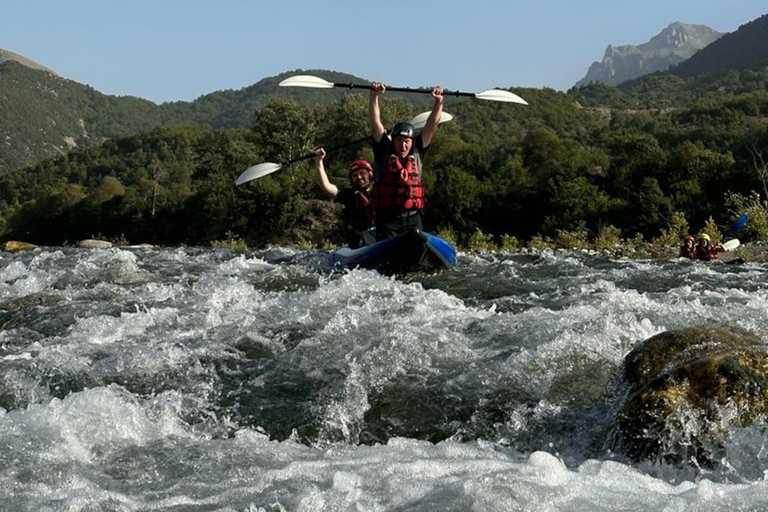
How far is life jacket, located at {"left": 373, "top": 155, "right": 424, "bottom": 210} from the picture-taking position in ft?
29.8

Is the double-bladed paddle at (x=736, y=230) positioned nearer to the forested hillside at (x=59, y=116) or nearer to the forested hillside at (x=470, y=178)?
the forested hillside at (x=470, y=178)

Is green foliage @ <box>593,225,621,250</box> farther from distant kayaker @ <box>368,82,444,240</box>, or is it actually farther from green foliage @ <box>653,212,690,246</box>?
distant kayaker @ <box>368,82,444,240</box>

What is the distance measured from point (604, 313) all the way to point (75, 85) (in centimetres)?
21555

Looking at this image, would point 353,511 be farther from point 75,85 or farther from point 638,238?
point 75,85

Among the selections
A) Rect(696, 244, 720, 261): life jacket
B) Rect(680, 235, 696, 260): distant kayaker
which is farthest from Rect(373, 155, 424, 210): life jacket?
Rect(680, 235, 696, 260): distant kayaker

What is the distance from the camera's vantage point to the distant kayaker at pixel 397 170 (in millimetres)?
9023

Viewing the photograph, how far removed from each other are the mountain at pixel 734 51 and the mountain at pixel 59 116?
78185mm

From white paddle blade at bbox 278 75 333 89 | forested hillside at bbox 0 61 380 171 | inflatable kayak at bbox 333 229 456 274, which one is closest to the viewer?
inflatable kayak at bbox 333 229 456 274

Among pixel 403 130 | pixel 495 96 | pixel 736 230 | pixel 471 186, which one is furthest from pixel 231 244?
pixel 403 130

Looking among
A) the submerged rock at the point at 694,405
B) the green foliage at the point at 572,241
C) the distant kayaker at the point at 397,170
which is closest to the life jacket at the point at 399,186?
the distant kayaker at the point at 397,170

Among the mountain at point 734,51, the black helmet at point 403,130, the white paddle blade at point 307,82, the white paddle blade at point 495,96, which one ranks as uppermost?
the mountain at point 734,51

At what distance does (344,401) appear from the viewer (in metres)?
4.17

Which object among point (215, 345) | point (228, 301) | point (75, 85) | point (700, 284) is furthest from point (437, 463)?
point (75, 85)

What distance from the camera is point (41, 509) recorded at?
2.75 m
